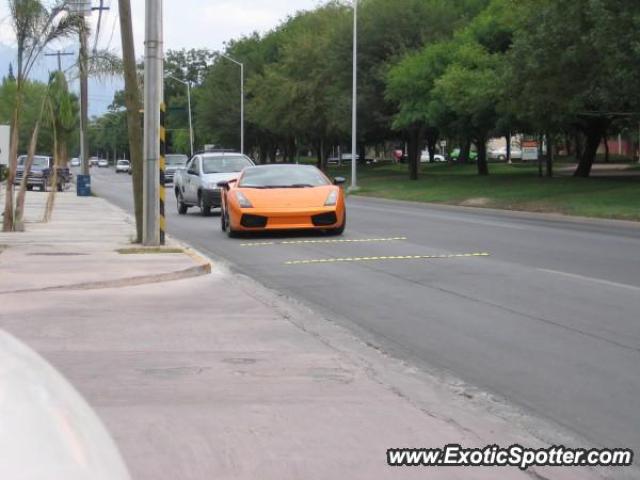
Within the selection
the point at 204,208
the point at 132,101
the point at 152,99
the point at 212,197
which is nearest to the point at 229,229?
the point at 132,101

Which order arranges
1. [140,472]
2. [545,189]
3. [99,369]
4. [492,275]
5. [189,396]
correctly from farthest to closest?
[545,189] < [492,275] < [99,369] < [189,396] < [140,472]

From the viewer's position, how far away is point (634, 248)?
15.6m

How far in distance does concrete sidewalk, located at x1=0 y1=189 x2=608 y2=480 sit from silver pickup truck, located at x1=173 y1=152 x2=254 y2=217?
42.1ft

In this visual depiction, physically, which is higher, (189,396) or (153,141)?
(153,141)

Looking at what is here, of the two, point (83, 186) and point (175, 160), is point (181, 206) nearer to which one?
point (83, 186)

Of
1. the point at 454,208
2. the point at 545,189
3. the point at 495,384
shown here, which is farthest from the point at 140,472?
the point at 545,189

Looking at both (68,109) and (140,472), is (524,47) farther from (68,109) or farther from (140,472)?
(140,472)

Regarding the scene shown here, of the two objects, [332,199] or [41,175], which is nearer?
[332,199]

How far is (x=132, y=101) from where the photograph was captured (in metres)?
15.6

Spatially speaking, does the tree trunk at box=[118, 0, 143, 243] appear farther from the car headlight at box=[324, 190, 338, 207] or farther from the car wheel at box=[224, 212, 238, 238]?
the car headlight at box=[324, 190, 338, 207]

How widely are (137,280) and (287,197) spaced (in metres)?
6.15

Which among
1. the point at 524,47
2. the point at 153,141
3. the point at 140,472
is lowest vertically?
the point at 140,472

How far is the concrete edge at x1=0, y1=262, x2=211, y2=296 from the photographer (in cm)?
1054

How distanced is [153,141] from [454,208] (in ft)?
56.9
